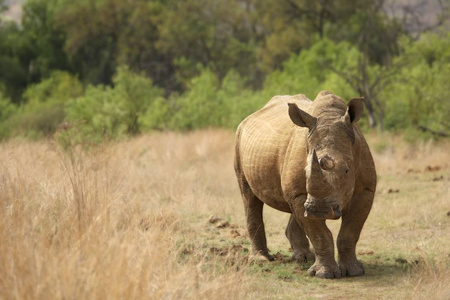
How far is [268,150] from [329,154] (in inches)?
47.8

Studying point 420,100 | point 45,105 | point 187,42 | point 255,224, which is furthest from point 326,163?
point 187,42

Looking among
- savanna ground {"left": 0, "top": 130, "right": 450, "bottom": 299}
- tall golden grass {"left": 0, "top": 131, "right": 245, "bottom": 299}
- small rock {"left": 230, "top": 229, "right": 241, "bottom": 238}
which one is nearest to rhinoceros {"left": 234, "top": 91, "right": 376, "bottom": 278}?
savanna ground {"left": 0, "top": 130, "right": 450, "bottom": 299}

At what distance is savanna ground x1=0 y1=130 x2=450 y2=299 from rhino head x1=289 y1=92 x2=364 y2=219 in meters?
0.77

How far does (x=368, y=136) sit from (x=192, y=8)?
74.1 feet

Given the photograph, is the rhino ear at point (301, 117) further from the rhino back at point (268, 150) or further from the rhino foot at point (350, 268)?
the rhino foot at point (350, 268)

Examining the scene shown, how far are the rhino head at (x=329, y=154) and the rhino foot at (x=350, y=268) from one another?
0.70m

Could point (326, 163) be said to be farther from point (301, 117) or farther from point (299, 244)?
point (299, 244)

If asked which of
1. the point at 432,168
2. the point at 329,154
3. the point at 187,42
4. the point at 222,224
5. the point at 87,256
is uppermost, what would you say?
the point at 187,42

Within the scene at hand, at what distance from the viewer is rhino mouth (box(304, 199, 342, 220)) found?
6.66 meters

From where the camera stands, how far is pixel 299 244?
27.2 feet

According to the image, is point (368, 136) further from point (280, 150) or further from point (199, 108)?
point (280, 150)

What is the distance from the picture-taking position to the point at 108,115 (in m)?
20.4

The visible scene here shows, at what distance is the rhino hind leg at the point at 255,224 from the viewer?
328 inches

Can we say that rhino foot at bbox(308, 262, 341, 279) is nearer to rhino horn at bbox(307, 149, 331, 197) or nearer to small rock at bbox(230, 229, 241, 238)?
rhino horn at bbox(307, 149, 331, 197)
